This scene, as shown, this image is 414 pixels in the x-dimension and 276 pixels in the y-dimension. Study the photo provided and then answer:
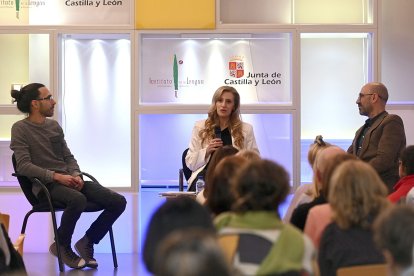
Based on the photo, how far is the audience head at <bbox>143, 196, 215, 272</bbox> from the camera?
2975mm

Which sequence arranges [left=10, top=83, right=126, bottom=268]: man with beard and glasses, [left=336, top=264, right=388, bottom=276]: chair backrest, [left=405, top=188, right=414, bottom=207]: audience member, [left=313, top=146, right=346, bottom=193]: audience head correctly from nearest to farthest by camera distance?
1. [left=336, top=264, right=388, bottom=276]: chair backrest
2. [left=313, top=146, right=346, bottom=193]: audience head
3. [left=405, top=188, right=414, bottom=207]: audience member
4. [left=10, top=83, right=126, bottom=268]: man with beard and glasses

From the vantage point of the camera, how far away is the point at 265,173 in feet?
10.6

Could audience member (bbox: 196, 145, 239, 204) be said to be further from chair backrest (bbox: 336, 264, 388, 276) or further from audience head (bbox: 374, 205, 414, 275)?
audience head (bbox: 374, 205, 414, 275)

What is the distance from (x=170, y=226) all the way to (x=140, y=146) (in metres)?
5.05

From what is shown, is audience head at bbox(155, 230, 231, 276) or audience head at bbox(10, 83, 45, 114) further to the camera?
audience head at bbox(10, 83, 45, 114)

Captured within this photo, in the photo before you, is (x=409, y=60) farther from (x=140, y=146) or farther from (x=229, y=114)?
(x=140, y=146)

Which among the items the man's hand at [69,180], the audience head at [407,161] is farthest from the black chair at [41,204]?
the audience head at [407,161]

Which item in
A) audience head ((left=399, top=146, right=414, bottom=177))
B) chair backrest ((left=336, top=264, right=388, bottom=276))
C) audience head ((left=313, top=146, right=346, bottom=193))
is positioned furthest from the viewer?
audience head ((left=399, top=146, right=414, bottom=177))

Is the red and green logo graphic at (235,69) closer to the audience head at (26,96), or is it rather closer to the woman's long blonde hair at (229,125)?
the woman's long blonde hair at (229,125)

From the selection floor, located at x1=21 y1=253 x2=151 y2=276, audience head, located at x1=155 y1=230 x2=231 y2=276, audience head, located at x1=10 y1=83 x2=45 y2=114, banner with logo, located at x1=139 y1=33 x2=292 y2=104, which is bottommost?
floor, located at x1=21 y1=253 x2=151 y2=276

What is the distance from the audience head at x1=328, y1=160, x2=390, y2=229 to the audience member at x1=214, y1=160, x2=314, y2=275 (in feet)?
0.96

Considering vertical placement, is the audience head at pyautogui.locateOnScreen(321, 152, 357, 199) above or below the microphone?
below

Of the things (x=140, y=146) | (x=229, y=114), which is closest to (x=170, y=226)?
(x=229, y=114)

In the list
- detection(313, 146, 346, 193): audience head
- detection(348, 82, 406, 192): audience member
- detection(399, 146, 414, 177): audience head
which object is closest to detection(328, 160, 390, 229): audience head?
detection(313, 146, 346, 193): audience head
